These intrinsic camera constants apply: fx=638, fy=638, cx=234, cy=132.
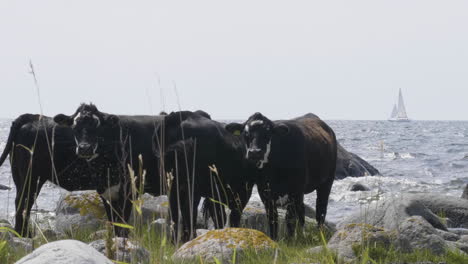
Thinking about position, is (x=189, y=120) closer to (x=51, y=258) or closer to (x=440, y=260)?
(x=440, y=260)

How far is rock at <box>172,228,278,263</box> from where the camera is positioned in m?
6.45

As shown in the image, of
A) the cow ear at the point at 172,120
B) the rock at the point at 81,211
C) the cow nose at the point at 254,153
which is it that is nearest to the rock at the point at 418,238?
the cow nose at the point at 254,153

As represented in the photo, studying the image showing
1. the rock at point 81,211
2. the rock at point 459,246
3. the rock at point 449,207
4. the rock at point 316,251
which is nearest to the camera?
the rock at point 316,251

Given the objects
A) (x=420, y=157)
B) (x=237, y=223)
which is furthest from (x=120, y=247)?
(x=420, y=157)

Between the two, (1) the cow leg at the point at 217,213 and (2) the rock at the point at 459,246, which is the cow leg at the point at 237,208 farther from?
(2) the rock at the point at 459,246

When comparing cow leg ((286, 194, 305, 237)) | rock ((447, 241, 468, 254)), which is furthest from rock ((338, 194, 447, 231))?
rock ((447, 241, 468, 254))

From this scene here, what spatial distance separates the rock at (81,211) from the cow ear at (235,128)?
109 inches

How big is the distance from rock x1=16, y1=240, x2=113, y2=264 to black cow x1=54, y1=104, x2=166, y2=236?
5.02 meters

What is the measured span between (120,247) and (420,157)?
4454cm

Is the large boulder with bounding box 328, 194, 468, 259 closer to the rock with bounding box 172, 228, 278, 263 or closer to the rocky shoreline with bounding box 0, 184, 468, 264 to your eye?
the rocky shoreline with bounding box 0, 184, 468, 264

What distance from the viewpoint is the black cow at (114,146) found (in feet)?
30.2

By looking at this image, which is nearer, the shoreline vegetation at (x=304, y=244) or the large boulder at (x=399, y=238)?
the shoreline vegetation at (x=304, y=244)

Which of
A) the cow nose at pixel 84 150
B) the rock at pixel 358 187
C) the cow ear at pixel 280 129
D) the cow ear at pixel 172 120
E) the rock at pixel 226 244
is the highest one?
the cow ear at pixel 172 120

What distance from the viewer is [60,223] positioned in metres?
11.4
